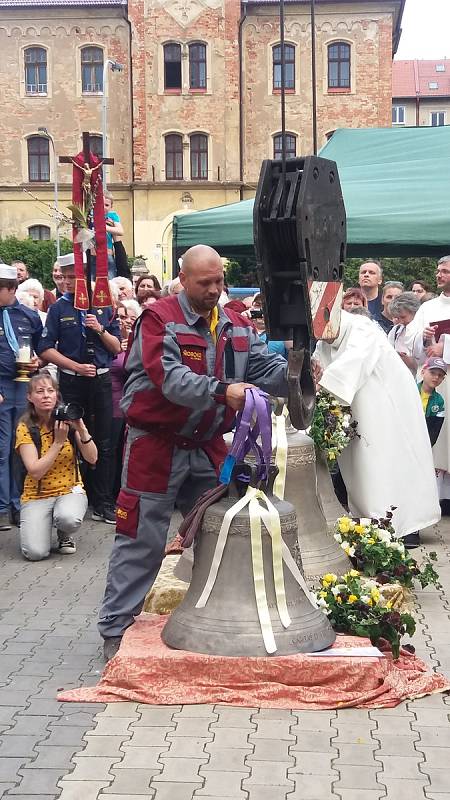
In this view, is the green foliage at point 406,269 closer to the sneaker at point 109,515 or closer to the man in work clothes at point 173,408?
the sneaker at point 109,515

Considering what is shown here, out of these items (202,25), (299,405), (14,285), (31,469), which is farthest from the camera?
(202,25)

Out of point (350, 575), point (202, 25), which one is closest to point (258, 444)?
point (350, 575)

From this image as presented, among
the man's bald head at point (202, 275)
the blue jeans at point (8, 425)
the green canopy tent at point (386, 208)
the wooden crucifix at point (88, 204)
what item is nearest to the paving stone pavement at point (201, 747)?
the man's bald head at point (202, 275)

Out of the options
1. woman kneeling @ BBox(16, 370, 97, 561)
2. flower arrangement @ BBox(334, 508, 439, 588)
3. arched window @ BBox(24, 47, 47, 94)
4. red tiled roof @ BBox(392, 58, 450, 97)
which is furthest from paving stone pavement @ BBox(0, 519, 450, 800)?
red tiled roof @ BBox(392, 58, 450, 97)

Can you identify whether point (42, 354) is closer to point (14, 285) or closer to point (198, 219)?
point (14, 285)

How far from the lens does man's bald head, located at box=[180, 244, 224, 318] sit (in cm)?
501

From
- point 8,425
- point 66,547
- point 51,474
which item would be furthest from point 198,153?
point 66,547

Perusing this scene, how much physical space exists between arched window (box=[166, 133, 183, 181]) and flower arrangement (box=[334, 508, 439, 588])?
1593 inches

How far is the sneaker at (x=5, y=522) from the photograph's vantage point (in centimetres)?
896

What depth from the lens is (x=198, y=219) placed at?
10961 mm

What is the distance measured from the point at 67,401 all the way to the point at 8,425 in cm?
63

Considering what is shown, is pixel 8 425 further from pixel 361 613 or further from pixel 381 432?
pixel 361 613

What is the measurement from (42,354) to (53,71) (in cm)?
3990

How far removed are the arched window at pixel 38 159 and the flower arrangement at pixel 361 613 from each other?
43448 millimetres
